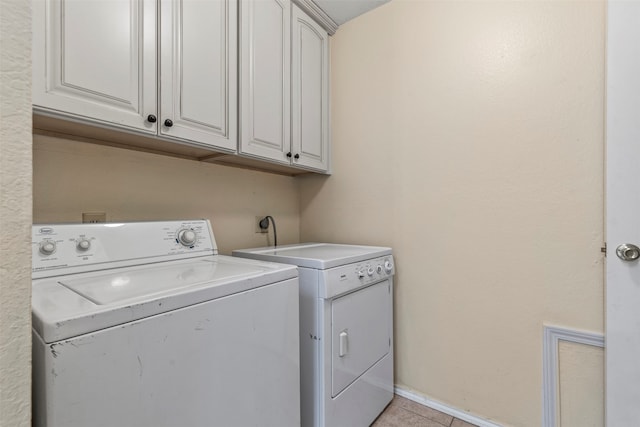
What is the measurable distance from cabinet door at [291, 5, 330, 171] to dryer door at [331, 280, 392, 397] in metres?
0.87

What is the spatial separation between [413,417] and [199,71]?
203 cm

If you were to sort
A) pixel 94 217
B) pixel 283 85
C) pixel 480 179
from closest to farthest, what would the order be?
pixel 94 217 < pixel 480 179 < pixel 283 85

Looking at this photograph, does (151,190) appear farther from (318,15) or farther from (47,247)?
(318,15)

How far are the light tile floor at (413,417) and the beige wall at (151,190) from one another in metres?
1.22

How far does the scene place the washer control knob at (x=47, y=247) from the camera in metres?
0.94

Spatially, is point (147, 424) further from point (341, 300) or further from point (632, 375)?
point (632, 375)

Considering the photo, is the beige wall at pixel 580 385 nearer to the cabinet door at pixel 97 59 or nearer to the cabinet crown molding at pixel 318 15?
the cabinet door at pixel 97 59

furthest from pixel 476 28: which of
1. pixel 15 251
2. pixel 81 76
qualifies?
pixel 15 251

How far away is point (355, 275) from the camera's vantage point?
55.6 inches

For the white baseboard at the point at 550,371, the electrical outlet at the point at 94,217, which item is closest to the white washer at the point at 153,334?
the electrical outlet at the point at 94,217

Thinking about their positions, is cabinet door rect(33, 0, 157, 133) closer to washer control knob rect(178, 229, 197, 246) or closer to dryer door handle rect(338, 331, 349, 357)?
washer control knob rect(178, 229, 197, 246)

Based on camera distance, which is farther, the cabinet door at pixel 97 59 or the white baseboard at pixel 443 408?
the white baseboard at pixel 443 408

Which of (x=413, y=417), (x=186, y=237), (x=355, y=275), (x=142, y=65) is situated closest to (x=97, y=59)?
(x=142, y=65)

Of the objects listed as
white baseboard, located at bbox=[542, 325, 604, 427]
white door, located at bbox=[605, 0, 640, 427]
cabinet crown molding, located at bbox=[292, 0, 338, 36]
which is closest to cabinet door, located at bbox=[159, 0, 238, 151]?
cabinet crown molding, located at bbox=[292, 0, 338, 36]
